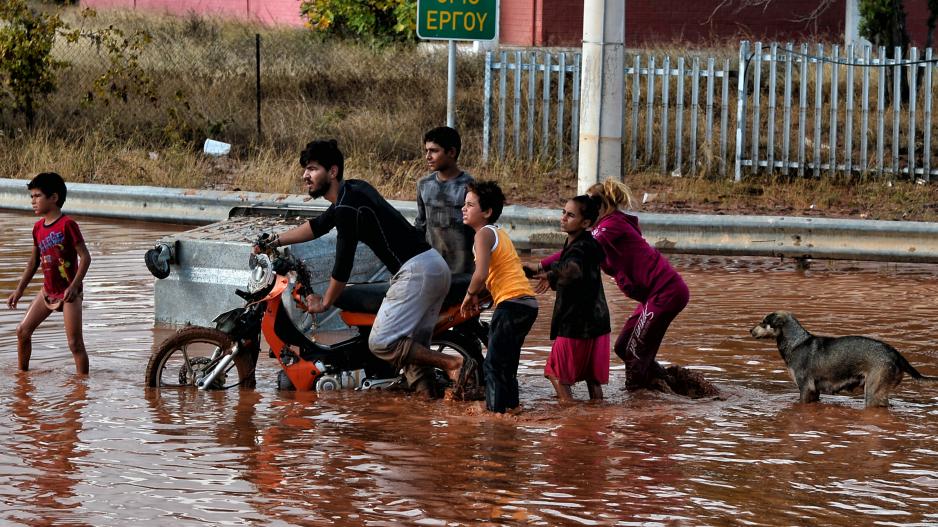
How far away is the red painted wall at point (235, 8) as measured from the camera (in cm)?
3488

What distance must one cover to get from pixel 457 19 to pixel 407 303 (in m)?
7.45

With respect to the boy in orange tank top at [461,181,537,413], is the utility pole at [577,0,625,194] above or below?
above

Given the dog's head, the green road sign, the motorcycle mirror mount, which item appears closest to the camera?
the dog's head

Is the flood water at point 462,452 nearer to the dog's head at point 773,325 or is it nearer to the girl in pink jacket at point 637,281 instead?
the girl in pink jacket at point 637,281

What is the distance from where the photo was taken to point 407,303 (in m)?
8.48

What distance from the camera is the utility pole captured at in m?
14.7

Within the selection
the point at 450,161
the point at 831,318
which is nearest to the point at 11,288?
the point at 450,161

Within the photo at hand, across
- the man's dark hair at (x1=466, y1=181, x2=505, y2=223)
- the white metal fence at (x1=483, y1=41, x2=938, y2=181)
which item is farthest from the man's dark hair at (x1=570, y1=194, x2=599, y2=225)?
the white metal fence at (x1=483, y1=41, x2=938, y2=181)

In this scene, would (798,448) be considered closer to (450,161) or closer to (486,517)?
(486,517)

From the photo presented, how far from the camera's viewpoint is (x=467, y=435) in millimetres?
7789

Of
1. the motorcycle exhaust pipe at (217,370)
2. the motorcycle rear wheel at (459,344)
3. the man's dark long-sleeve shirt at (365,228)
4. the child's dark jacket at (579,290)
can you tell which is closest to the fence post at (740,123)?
the motorcycle rear wheel at (459,344)

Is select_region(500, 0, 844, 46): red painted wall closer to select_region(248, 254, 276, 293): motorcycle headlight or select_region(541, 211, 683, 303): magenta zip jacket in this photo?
select_region(541, 211, 683, 303): magenta zip jacket

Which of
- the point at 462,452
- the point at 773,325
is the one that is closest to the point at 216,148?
the point at 773,325

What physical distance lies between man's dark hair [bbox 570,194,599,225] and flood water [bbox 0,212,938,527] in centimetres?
112
